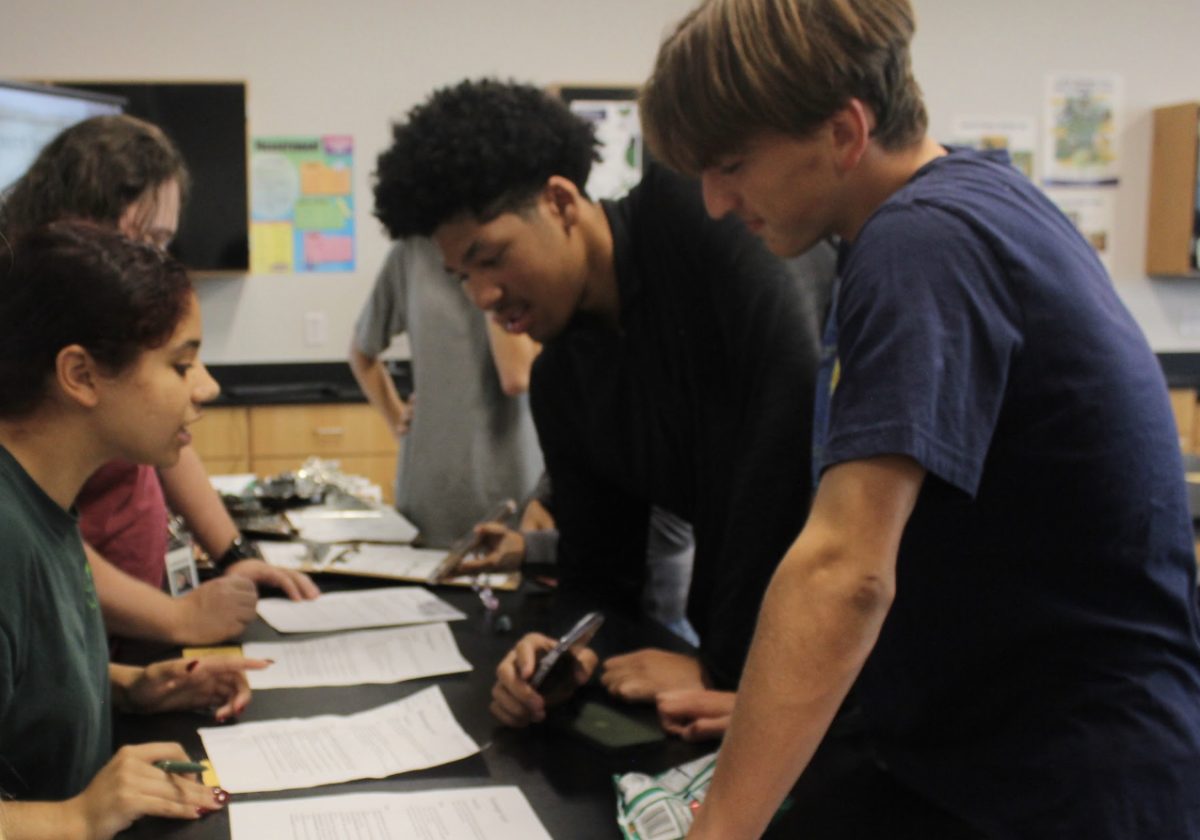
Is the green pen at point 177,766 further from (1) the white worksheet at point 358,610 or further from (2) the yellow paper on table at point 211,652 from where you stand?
(1) the white worksheet at point 358,610

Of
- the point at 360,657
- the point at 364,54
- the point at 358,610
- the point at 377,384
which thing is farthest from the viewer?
→ the point at 364,54

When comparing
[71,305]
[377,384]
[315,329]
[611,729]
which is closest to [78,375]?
[71,305]

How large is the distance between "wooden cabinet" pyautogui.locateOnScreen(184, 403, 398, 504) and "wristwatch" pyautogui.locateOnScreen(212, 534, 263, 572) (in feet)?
7.29

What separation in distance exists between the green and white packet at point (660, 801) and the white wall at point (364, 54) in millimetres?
3545

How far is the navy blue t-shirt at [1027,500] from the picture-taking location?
0.83 meters

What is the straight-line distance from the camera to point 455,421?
99.4 inches

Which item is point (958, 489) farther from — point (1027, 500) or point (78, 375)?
point (78, 375)

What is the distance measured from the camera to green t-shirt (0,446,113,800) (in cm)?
107

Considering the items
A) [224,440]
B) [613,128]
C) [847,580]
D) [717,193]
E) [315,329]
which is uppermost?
[613,128]

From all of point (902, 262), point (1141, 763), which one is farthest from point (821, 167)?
point (1141, 763)

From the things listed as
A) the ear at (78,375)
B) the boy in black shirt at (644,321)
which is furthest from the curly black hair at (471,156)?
the ear at (78,375)

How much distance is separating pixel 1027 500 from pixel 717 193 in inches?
15.8

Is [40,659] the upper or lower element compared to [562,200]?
lower

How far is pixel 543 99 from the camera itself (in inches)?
65.7
